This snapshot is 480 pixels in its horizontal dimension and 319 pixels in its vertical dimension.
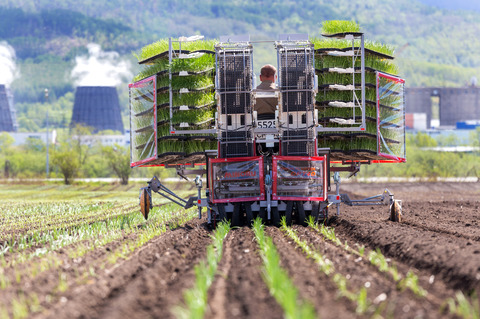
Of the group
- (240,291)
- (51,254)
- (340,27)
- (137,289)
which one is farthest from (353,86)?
(137,289)

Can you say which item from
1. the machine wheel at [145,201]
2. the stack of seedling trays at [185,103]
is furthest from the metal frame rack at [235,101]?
the machine wheel at [145,201]

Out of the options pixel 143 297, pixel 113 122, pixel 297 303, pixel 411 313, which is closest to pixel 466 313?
pixel 411 313

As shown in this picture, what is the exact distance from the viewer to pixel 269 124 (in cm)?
1559

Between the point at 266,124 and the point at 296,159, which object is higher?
the point at 266,124

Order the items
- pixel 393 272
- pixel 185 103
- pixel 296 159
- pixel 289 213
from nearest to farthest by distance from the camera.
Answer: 1. pixel 393 272
2. pixel 296 159
3. pixel 289 213
4. pixel 185 103

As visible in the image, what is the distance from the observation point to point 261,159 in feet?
48.5

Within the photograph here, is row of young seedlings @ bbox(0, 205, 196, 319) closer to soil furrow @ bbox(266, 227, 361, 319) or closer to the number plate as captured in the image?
soil furrow @ bbox(266, 227, 361, 319)

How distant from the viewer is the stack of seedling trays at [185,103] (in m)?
16.6

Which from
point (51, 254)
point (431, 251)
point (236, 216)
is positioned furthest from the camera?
point (236, 216)

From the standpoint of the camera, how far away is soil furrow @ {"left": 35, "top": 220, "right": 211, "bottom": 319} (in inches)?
252

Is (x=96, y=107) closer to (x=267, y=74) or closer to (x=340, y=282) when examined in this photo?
(x=267, y=74)

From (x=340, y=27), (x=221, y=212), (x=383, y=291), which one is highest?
(x=340, y=27)

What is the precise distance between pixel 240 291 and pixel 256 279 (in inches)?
31.9

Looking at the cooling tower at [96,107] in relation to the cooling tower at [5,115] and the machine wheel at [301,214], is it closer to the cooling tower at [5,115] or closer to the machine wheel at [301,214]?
the cooling tower at [5,115]
